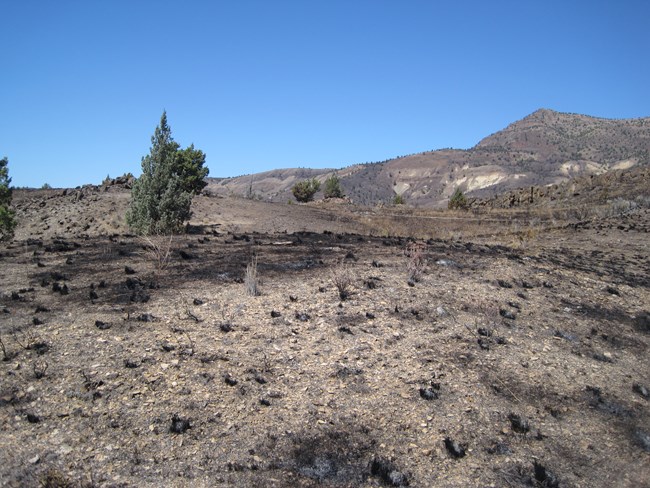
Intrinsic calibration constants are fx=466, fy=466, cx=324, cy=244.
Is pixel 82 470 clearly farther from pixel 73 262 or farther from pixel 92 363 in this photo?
pixel 73 262

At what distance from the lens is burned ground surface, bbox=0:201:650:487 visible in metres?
3.88

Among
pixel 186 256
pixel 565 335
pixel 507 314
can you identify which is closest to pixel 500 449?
pixel 565 335

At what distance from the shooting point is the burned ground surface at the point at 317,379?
3883mm

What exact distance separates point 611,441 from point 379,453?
2.27m

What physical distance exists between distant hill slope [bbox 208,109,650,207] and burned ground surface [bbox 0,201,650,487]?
126m

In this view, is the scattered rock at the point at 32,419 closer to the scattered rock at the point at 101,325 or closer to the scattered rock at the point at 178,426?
the scattered rock at the point at 178,426

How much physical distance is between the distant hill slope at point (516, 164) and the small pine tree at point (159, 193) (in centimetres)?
11171

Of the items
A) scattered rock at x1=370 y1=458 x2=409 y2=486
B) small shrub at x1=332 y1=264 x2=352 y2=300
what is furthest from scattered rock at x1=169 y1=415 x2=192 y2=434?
small shrub at x1=332 y1=264 x2=352 y2=300

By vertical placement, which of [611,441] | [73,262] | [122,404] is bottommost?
[611,441]

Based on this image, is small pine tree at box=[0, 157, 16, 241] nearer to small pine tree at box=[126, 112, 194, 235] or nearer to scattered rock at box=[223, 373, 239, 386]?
small pine tree at box=[126, 112, 194, 235]

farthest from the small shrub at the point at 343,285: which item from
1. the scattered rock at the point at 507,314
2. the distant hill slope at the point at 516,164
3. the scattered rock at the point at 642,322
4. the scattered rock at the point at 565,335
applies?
the distant hill slope at the point at 516,164

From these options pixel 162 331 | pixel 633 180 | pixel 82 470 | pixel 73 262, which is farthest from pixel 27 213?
pixel 633 180

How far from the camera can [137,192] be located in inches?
827

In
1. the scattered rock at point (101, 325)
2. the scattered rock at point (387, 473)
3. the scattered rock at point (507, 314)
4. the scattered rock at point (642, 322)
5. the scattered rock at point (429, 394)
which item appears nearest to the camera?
the scattered rock at point (387, 473)
